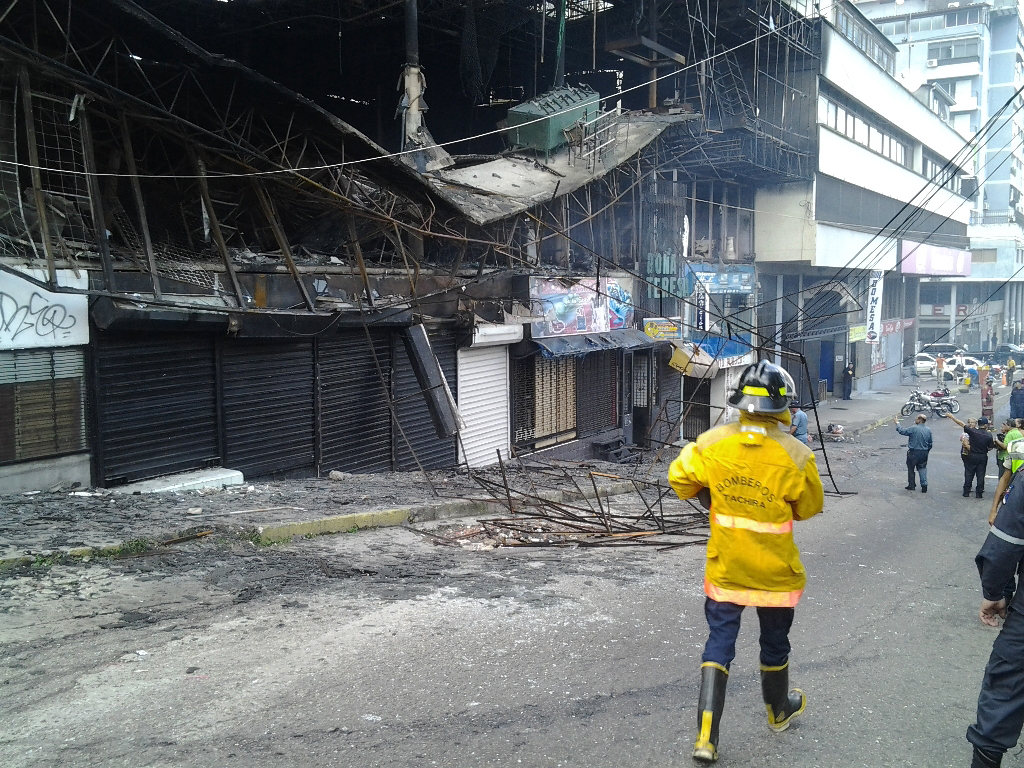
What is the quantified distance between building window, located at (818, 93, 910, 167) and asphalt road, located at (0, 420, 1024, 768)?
27.6m

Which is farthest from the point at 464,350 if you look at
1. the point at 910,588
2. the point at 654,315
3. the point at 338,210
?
the point at 910,588

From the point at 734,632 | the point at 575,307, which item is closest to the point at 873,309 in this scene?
the point at 575,307

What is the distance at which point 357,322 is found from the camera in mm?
12656

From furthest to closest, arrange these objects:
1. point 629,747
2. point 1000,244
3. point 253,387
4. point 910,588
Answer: point 1000,244 < point 253,387 < point 910,588 < point 629,747

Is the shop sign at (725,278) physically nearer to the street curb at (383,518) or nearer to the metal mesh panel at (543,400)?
the metal mesh panel at (543,400)

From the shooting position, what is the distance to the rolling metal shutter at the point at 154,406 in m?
9.45

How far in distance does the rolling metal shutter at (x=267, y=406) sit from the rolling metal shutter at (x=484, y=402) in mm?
3934

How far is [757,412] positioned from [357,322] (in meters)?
9.64

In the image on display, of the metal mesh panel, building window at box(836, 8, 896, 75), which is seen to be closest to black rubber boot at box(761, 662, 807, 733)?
the metal mesh panel

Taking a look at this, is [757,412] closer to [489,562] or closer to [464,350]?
[489,562]

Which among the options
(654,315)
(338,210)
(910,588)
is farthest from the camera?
(654,315)

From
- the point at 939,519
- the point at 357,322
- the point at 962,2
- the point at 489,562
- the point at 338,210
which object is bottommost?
the point at 939,519

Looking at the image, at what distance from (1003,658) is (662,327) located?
60.5 feet

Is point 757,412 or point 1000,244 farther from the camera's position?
point 1000,244
